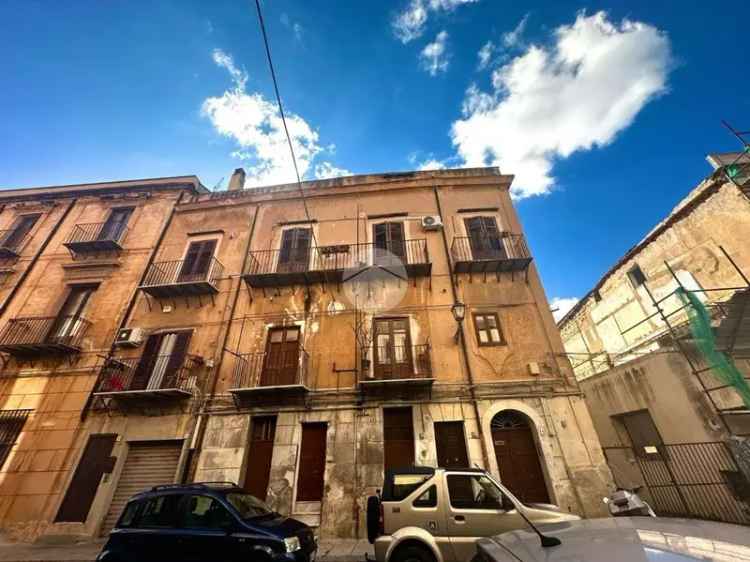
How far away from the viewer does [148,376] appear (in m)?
10.6

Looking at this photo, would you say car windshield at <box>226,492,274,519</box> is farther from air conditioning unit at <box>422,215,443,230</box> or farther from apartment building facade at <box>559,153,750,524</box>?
air conditioning unit at <box>422,215,443,230</box>

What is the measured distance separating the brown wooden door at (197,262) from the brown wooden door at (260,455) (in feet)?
20.3

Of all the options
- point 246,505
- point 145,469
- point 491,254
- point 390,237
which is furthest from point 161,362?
point 491,254

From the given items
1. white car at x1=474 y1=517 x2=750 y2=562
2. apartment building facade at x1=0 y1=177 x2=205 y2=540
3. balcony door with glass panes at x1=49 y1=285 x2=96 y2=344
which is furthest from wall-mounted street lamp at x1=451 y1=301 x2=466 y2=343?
balcony door with glass panes at x1=49 y1=285 x2=96 y2=344

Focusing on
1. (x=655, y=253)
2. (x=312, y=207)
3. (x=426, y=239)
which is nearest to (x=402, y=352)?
(x=426, y=239)

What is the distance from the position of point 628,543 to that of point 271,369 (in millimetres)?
10010

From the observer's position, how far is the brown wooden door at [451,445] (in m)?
8.61

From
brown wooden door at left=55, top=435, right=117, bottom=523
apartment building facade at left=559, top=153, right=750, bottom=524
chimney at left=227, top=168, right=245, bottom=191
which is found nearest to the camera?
apartment building facade at left=559, top=153, right=750, bottom=524

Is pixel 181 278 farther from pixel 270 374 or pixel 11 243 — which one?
pixel 11 243

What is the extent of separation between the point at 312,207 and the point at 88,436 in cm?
1146

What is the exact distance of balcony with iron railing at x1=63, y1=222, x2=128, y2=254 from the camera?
43.0 feet

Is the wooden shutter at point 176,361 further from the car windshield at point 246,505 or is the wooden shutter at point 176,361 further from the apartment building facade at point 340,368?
the car windshield at point 246,505

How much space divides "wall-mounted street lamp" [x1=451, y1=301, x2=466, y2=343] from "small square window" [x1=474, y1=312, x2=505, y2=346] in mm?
639

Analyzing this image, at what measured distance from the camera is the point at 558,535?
2.32m
